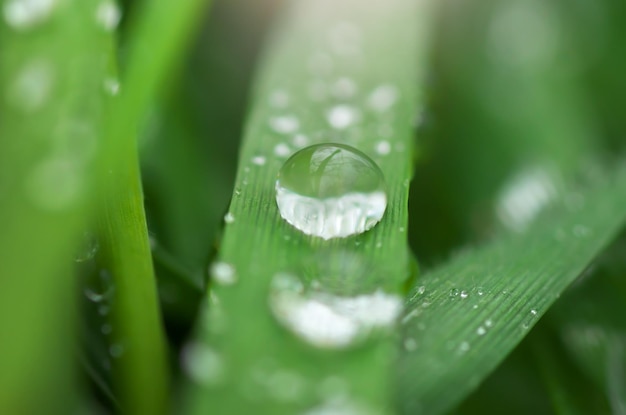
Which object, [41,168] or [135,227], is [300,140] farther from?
[41,168]

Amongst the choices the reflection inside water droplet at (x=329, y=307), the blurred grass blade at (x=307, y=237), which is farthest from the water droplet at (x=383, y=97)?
the reflection inside water droplet at (x=329, y=307)

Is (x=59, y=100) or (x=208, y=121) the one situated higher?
(x=59, y=100)

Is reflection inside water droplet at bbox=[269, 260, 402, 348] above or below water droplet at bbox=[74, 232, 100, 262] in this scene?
above

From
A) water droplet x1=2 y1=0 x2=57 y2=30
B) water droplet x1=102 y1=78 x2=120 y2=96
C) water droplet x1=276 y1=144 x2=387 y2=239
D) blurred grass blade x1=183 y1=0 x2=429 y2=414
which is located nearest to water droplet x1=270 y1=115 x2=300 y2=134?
blurred grass blade x1=183 y1=0 x2=429 y2=414

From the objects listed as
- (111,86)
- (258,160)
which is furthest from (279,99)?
(111,86)

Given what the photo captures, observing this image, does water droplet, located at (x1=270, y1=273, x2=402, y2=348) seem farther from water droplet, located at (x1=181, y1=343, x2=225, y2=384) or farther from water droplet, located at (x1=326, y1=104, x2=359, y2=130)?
water droplet, located at (x1=326, y1=104, x2=359, y2=130)

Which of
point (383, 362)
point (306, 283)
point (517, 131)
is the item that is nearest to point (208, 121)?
point (517, 131)

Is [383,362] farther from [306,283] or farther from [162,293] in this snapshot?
[162,293]
